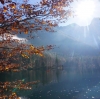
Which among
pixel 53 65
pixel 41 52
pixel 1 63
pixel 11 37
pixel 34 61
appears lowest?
pixel 53 65

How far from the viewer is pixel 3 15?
727 cm

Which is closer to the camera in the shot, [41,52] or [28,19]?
[28,19]

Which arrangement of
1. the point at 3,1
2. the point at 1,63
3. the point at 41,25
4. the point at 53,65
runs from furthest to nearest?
the point at 53,65 → the point at 1,63 → the point at 41,25 → the point at 3,1

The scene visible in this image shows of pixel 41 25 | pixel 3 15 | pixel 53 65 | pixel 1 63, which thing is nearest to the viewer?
pixel 3 15

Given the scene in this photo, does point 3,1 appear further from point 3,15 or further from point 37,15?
point 37,15

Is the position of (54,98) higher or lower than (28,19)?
lower

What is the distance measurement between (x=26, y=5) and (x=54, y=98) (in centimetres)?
3837

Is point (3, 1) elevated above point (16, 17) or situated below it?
above

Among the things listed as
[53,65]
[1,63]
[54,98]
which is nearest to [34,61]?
[53,65]

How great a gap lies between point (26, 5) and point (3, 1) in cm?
135

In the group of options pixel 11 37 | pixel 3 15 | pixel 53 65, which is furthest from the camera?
pixel 53 65

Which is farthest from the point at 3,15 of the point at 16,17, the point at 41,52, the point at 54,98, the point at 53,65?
the point at 53,65

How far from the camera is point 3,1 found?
6125mm

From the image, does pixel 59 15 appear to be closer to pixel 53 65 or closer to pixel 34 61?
pixel 34 61
